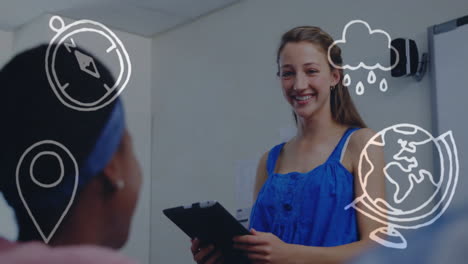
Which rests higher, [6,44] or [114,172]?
[6,44]

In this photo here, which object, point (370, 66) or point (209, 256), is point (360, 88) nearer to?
point (370, 66)

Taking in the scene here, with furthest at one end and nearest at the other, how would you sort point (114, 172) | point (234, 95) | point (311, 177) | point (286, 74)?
point (234, 95), point (286, 74), point (311, 177), point (114, 172)

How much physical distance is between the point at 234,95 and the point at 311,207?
3.05 ft

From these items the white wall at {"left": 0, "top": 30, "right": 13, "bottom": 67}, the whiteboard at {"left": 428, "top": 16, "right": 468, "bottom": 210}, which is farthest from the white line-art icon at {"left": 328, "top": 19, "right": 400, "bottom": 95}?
the white wall at {"left": 0, "top": 30, "right": 13, "bottom": 67}

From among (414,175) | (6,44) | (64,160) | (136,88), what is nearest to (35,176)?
(64,160)

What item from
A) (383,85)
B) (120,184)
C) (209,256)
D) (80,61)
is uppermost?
(383,85)

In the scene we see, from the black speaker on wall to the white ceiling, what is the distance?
0.54 metres

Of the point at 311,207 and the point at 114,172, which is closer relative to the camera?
the point at 114,172

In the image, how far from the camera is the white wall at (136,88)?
725 millimetres

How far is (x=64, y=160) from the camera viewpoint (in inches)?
23.8

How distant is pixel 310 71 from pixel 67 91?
1.63ft

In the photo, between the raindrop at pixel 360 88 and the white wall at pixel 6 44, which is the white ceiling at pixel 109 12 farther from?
the raindrop at pixel 360 88

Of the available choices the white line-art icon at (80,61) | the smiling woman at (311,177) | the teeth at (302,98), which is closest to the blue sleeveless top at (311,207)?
the smiling woman at (311,177)

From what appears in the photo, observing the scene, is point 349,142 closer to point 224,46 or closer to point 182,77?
point 182,77
